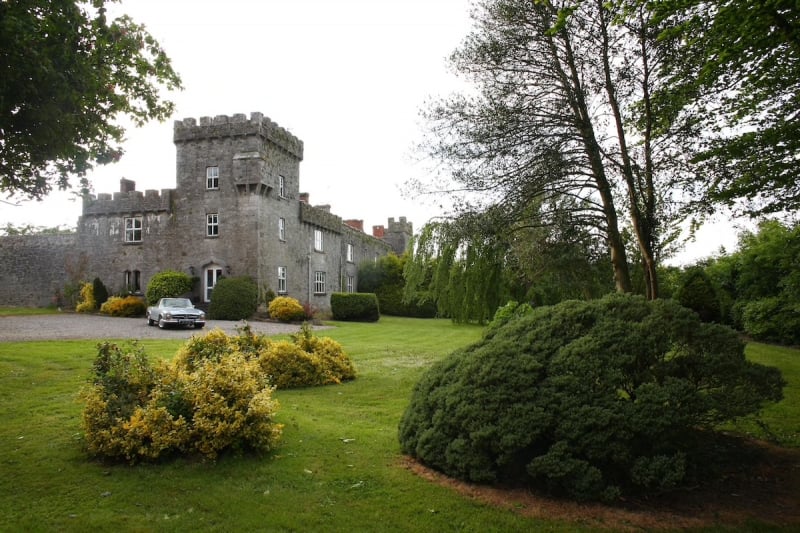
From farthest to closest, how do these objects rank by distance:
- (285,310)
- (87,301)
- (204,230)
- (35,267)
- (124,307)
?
1. (35,267)
2. (87,301)
3. (204,230)
4. (124,307)
5. (285,310)

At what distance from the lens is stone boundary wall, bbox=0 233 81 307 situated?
109 ft

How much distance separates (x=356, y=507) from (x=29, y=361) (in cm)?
1057

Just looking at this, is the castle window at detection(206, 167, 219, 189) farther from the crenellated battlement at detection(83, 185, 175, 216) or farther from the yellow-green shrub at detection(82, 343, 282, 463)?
the yellow-green shrub at detection(82, 343, 282, 463)

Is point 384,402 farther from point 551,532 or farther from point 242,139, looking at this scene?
point 242,139

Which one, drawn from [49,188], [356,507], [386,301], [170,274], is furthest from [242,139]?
[356,507]

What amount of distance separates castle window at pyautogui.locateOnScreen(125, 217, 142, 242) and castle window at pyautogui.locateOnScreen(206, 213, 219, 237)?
4668mm

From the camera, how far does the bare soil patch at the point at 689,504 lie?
4406 mm

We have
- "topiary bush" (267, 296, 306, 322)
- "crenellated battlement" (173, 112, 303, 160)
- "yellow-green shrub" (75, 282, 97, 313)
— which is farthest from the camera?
"yellow-green shrub" (75, 282, 97, 313)

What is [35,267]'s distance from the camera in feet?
112

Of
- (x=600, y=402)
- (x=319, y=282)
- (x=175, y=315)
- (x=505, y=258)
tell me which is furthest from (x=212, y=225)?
(x=600, y=402)

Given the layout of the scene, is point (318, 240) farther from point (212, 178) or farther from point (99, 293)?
point (99, 293)

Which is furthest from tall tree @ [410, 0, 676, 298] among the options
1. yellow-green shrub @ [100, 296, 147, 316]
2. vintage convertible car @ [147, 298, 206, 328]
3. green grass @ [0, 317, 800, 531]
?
yellow-green shrub @ [100, 296, 147, 316]

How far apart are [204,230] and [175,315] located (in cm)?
913

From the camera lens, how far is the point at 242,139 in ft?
94.3
